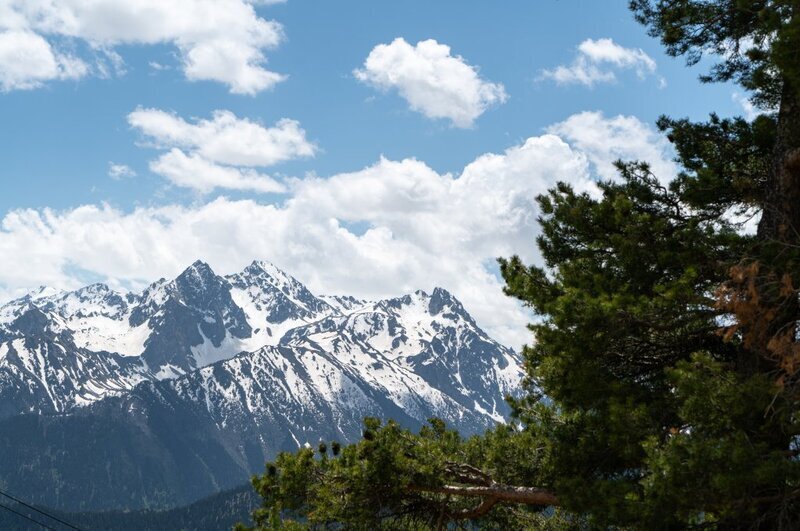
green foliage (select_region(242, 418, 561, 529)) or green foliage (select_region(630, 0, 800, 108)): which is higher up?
green foliage (select_region(630, 0, 800, 108))

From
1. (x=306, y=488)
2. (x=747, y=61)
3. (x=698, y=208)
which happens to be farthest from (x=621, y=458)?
(x=747, y=61)

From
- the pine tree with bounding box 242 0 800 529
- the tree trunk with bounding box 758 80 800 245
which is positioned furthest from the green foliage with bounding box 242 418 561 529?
the tree trunk with bounding box 758 80 800 245

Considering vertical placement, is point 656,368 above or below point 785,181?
below

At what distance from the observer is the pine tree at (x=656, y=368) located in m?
10.6

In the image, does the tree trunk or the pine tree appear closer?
the pine tree

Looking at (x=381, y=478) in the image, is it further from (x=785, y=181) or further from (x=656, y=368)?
(x=785, y=181)

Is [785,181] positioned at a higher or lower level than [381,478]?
higher

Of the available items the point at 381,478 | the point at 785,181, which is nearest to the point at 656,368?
the point at 785,181

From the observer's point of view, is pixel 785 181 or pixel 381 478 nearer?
pixel 785 181

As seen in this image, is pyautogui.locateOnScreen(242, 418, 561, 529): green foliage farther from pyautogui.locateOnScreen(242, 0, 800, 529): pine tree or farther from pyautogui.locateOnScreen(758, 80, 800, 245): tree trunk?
pyautogui.locateOnScreen(758, 80, 800, 245): tree trunk

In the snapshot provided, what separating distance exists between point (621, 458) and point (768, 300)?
3.83m

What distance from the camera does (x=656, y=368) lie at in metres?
13.6

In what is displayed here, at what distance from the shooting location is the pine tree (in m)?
10.6

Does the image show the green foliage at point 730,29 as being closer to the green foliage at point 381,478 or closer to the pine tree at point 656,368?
the pine tree at point 656,368
